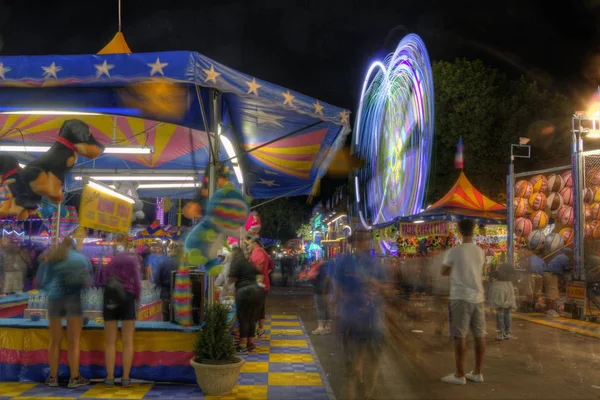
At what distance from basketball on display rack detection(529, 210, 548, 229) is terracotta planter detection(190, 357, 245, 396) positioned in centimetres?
1516

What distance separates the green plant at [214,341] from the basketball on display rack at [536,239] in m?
15.2

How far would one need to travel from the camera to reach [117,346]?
273 inches

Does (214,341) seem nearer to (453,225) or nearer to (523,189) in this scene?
(523,189)

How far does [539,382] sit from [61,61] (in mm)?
7158

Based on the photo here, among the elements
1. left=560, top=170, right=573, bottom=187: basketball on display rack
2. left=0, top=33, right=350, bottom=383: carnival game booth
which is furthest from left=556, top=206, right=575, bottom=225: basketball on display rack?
left=0, top=33, right=350, bottom=383: carnival game booth

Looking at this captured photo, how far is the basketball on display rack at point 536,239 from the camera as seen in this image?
62.0 feet

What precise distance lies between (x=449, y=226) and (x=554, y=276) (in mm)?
4098

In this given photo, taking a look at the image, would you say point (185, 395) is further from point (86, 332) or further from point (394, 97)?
point (394, 97)

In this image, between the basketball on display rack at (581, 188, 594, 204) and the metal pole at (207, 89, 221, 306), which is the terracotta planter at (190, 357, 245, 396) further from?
the basketball on display rack at (581, 188, 594, 204)

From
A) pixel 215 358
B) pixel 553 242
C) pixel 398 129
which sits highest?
pixel 398 129

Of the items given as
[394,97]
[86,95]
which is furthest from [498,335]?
[394,97]

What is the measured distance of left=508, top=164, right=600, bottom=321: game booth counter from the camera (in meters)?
14.9

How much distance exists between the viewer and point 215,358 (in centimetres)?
646

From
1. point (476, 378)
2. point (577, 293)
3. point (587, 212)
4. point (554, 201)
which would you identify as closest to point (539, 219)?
point (554, 201)
